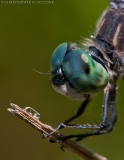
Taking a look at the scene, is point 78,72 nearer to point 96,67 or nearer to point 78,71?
point 78,71

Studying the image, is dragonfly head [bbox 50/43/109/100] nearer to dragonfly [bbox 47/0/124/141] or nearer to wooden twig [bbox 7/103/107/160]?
dragonfly [bbox 47/0/124/141]

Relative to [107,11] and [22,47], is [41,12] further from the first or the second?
[107,11]

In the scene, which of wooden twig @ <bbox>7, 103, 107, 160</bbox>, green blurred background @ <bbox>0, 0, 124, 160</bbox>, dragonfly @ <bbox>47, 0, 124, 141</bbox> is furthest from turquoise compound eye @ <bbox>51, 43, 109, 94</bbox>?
green blurred background @ <bbox>0, 0, 124, 160</bbox>

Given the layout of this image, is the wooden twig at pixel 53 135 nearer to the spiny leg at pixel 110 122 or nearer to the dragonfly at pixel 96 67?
the dragonfly at pixel 96 67

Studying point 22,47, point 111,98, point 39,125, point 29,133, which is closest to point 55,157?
point 29,133

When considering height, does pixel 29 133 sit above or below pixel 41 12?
below

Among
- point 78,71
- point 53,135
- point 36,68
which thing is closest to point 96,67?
point 78,71
